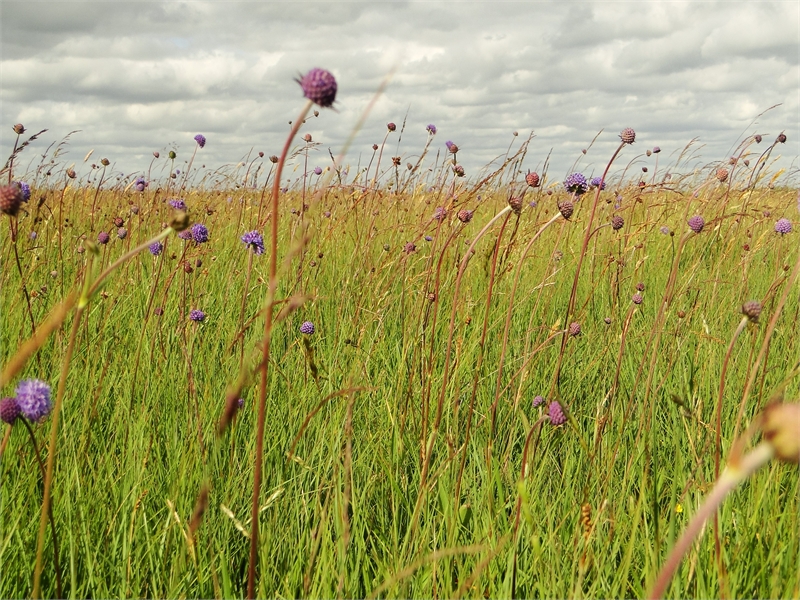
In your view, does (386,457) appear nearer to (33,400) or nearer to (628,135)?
(33,400)

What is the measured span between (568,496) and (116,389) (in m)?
1.33

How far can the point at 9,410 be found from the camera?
109cm

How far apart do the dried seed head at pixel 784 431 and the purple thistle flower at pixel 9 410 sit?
1123 millimetres

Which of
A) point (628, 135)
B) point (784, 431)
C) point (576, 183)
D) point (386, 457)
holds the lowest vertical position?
point (386, 457)

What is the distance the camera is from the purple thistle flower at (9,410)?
1.08m

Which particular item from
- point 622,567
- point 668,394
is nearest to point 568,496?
point 622,567

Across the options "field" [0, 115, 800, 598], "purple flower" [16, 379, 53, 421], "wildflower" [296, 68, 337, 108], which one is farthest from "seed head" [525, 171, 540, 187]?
"purple flower" [16, 379, 53, 421]

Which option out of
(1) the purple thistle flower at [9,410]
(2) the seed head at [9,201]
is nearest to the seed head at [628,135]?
(2) the seed head at [9,201]

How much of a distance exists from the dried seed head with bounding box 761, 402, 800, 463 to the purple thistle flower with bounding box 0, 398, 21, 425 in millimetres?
1123

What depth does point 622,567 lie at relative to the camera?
124 cm

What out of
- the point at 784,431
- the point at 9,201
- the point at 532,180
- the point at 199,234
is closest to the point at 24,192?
the point at 199,234

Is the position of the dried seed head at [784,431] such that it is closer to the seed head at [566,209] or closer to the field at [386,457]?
the field at [386,457]

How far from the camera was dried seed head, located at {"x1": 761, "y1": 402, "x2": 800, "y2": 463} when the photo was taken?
0.35 metres

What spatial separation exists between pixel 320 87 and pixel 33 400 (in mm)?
778
